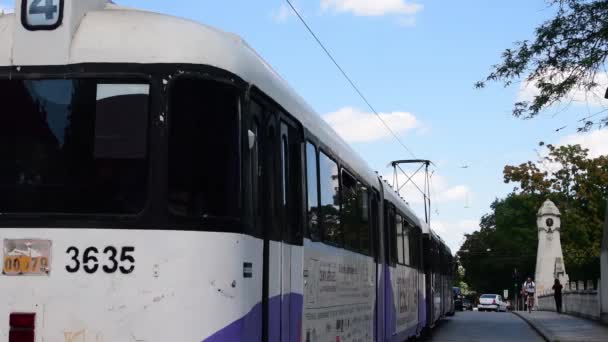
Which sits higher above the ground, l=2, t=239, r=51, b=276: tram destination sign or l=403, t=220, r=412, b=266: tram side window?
l=403, t=220, r=412, b=266: tram side window

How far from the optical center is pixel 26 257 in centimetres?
603

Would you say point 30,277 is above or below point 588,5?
below

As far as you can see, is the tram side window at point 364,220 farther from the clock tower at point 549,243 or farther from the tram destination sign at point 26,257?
the clock tower at point 549,243

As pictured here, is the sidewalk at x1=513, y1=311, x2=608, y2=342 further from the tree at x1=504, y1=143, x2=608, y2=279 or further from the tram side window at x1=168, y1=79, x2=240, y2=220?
the tree at x1=504, y1=143, x2=608, y2=279

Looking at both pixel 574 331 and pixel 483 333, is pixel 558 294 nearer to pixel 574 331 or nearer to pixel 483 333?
pixel 574 331

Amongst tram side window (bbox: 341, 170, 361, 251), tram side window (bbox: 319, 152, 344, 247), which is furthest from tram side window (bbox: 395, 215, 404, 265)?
tram side window (bbox: 319, 152, 344, 247)

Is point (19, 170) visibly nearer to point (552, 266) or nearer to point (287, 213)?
point (287, 213)

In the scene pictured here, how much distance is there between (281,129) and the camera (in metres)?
7.84

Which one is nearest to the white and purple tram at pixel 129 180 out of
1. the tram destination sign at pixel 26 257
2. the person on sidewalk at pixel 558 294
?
the tram destination sign at pixel 26 257

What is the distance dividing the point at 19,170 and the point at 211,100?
128cm

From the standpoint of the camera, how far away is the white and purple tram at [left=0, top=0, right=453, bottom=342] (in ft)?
19.6

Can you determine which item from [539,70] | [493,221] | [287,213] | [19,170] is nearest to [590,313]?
[539,70]

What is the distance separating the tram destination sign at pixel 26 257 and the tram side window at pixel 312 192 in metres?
3.22

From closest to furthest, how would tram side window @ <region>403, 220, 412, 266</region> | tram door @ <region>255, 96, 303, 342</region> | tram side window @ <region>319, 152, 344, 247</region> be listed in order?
tram door @ <region>255, 96, 303, 342</region>
tram side window @ <region>319, 152, 344, 247</region>
tram side window @ <region>403, 220, 412, 266</region>
